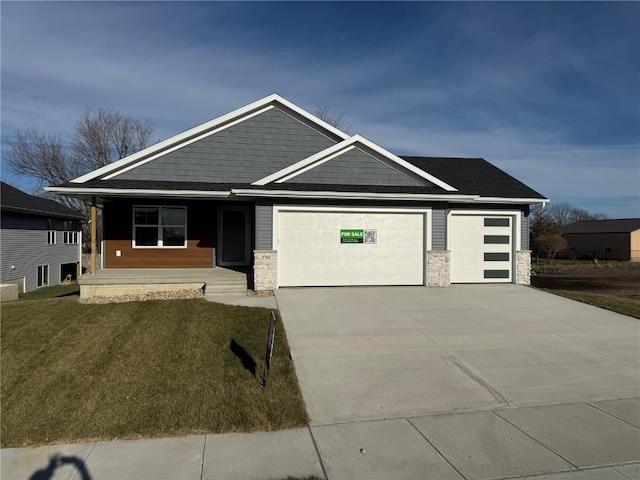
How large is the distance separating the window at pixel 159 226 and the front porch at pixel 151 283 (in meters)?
1.83

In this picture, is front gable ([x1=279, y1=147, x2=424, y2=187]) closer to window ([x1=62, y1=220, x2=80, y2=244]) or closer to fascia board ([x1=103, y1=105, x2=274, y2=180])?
fascia board ([x1=103, y1=105, x2=274, y2=180])

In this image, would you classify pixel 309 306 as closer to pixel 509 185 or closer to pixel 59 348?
pixel 59 348

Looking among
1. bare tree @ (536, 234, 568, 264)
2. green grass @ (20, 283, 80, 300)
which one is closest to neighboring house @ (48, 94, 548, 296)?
green grass @ (20, 283, 80, 300)

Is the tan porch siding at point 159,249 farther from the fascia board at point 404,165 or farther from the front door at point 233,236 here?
the fascia board at point 404,165

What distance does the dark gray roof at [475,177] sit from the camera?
545 inches

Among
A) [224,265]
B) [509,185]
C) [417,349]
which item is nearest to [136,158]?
[224,265]

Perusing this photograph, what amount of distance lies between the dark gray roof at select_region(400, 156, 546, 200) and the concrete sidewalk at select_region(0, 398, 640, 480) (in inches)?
377

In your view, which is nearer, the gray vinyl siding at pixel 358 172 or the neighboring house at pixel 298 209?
the neighboring house at pixel 298 209

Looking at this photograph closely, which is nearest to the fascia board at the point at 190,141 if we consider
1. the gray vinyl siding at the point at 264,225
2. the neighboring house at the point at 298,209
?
the neighboring house at the point at 298,209

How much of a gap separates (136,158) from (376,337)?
9754 mm

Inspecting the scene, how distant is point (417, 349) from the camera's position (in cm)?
737

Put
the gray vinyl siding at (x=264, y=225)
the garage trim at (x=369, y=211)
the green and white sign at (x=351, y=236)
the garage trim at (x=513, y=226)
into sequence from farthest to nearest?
the garage trim at (x=513, y=226) < the green and white sign at (x=351, y=236) < the garage trim at (x=369, y=211) < the gray vinyl siding at (x=264, y=225)

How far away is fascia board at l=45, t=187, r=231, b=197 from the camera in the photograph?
11.9 metres

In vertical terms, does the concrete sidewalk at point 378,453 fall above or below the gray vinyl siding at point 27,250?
below
